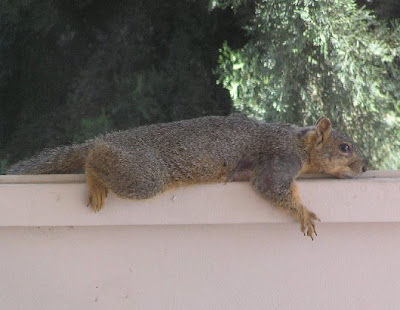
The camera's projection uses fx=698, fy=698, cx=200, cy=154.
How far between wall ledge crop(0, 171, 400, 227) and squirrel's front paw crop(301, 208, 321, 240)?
16 mm

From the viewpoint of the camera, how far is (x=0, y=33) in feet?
10.9

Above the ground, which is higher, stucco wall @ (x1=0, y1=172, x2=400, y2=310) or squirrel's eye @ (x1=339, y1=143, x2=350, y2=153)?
squirrel's eye @ (x1=339, y1=143, x2=350, y2=153)

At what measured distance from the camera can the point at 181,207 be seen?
1.13 meters

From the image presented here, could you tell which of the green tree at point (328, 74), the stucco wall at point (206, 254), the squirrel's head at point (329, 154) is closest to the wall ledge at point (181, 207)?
the stucco wall at point (206, 254)

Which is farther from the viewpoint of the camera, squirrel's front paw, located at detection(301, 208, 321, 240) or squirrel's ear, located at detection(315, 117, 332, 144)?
squirrel's ear, located at detection(315, 117, 332, 144)

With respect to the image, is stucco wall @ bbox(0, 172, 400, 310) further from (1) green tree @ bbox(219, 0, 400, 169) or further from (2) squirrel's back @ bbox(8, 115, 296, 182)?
(1) green tree @ bbox(219, 0, 400, 169)

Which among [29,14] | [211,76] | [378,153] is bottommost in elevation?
[378,153]

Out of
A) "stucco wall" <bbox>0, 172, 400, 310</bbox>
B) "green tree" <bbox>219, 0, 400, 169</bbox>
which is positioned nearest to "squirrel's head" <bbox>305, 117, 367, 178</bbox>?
"stucco wall" <bbox>0, 172, 400, 310</bbox>

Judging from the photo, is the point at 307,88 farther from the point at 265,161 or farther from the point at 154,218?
the point at 154,218

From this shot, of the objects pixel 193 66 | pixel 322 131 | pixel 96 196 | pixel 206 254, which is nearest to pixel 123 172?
pixel 96 196

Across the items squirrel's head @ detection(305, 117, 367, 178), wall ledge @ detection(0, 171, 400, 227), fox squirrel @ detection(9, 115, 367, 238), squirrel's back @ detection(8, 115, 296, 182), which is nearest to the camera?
wall ledge @ detection(0, 171, 400, 227)

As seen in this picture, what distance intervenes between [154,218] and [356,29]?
1.93m

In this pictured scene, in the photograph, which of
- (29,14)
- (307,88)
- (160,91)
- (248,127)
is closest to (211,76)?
(160,91)

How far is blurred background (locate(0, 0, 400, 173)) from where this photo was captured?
2.82m
